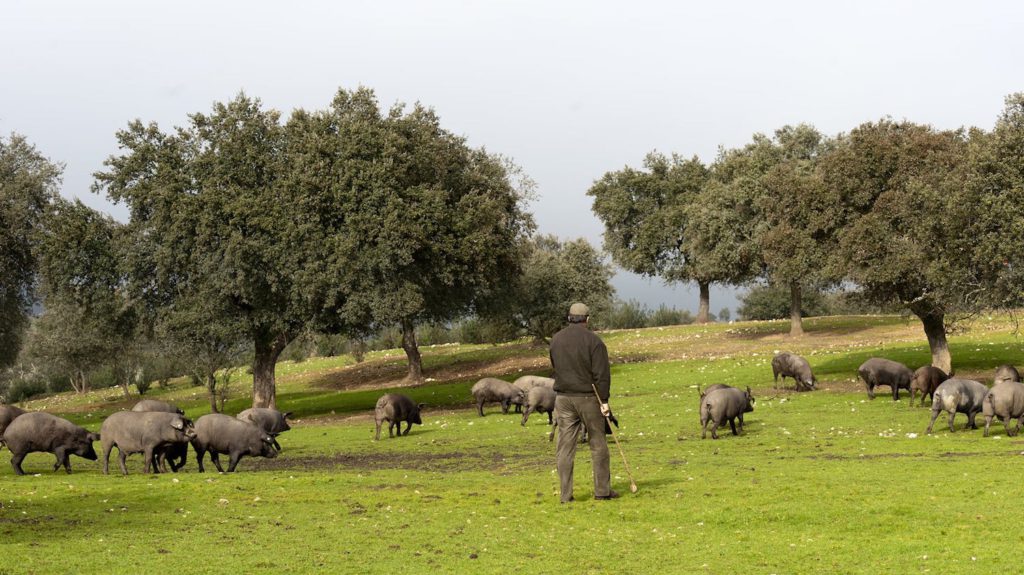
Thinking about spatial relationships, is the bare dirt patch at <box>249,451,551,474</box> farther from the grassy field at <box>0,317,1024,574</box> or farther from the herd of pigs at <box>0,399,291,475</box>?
the herd of pigs at <box>0,399,291,475</box>

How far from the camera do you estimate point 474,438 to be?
32.1 metres

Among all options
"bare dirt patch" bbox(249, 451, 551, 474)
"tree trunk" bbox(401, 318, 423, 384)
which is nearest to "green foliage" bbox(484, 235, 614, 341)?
"tree trunk" bbox(401, 318, 423, 384)

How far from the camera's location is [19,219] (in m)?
49.3

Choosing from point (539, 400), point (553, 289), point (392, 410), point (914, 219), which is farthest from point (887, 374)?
point (553, 289)

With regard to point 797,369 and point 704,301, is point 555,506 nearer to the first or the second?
point 797,369

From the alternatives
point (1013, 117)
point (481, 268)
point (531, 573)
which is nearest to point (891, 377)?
point (1013, 117)

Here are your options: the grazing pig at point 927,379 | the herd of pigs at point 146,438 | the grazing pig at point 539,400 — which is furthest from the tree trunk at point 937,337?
the herd of pigs at point 146,438

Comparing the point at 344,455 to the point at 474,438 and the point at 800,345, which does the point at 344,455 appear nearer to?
the point at 474,438

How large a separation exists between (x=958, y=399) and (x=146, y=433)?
70.4 ft

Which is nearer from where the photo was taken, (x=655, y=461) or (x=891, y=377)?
(x=655, y=461)

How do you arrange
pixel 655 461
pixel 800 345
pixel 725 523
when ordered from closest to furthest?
pixel 725 523 → pixel 655 461 → pixel 800 345

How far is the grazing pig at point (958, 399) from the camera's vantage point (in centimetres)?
2673

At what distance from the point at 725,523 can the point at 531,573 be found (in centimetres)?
410

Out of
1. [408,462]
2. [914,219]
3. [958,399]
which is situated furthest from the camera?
[914,219]
